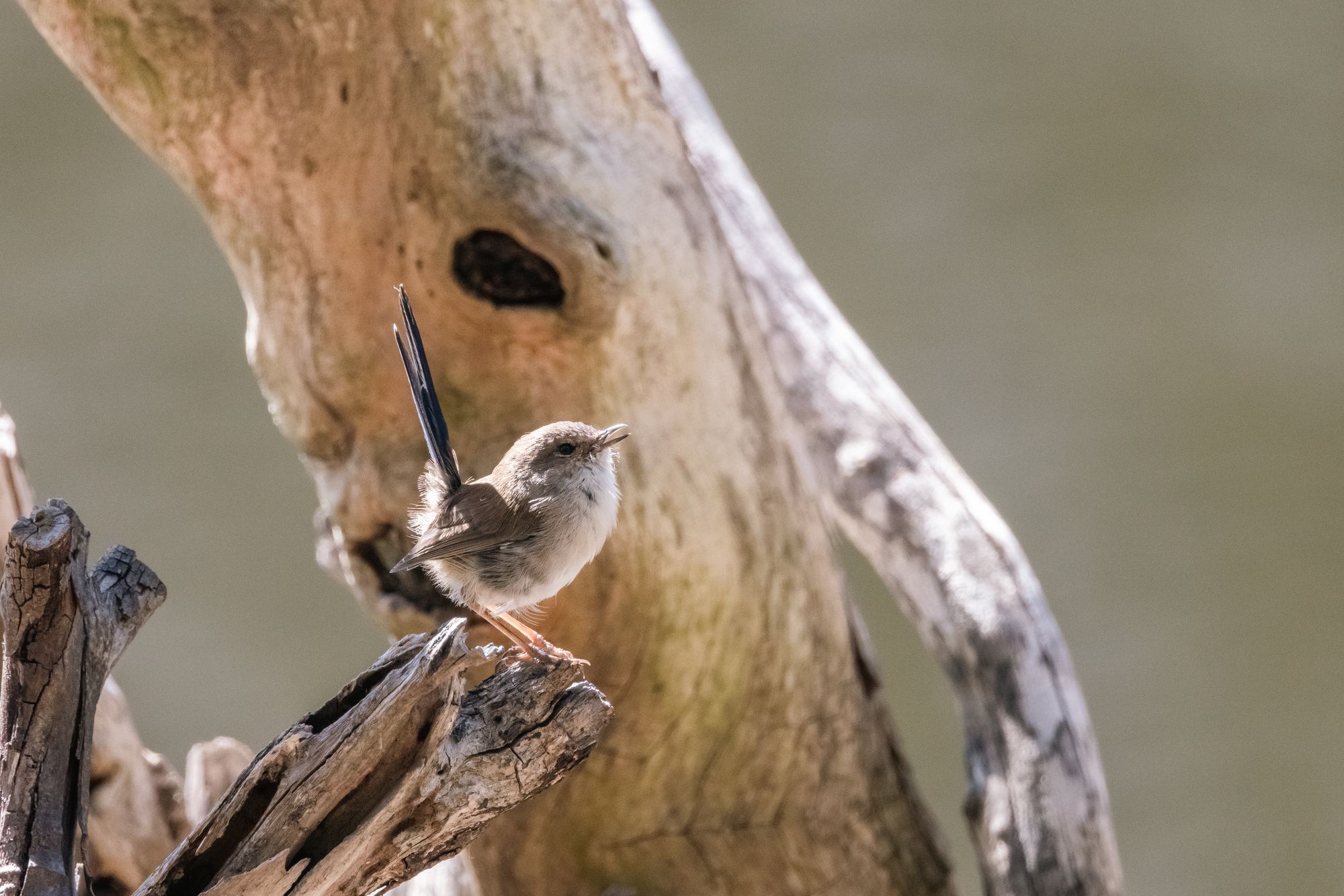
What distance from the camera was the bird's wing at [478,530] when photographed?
83.1 inches

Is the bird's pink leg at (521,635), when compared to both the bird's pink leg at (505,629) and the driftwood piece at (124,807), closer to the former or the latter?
the bird's pink leg at (505,629)

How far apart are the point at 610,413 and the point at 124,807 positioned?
143 cm

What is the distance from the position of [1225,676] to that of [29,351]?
16.3 ft

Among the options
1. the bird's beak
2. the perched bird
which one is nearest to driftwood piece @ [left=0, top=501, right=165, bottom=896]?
the perched bird

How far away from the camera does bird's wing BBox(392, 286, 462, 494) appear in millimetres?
2094

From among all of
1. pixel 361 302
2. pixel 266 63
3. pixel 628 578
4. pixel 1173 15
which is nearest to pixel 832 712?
pixel 628 578

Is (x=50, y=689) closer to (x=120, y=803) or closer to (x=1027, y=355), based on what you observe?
(x=120, y=803)

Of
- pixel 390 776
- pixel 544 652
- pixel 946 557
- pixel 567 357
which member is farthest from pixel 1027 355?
pixel 390 776

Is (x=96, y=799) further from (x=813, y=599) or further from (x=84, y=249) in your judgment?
(x=84, y=249)

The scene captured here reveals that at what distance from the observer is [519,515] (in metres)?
2.13

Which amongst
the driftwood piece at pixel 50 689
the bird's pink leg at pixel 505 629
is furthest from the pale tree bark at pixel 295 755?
the bird's pink leg at pixel 505 629

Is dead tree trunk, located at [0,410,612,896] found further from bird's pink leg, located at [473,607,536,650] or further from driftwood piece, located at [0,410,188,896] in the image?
Result: driftwood piece, located at [0,410,188,896]

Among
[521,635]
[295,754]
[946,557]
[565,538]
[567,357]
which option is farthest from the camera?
[946,557]

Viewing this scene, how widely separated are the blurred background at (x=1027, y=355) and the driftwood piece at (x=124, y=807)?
2255mm
